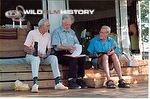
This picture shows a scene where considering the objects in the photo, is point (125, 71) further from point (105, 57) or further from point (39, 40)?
point (39, 40)

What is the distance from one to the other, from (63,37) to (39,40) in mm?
415

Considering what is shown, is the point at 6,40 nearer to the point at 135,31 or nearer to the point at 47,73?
the point at 47,73

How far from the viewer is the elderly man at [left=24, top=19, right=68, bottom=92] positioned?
5.93 m

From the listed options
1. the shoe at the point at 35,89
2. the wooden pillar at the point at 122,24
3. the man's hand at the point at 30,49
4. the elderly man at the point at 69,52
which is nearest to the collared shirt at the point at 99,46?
the elderly man at the point at 69,52

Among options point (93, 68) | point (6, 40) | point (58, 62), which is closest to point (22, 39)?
point (6, 40)

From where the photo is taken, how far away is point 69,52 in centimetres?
637

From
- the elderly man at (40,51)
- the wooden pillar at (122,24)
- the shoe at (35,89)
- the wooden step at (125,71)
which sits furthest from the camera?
the wooden pillar at (122,24)

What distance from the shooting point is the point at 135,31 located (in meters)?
8.40

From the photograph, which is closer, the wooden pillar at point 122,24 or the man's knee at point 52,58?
the man's knee at point 52,58

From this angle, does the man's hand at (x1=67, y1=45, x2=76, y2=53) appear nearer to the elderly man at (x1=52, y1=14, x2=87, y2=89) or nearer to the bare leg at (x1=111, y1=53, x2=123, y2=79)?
the elderly man at (x1=52, y1=14, x2=87, y2=89)

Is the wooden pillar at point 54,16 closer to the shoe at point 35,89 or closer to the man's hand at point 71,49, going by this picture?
the man's hand at point 71,49

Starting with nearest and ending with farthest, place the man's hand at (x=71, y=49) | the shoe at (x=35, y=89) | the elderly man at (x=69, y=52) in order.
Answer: the shoe at (x=35, y=89) < the elderly man at (x=69, y=52) < the man's hand at (x=71, y=49)

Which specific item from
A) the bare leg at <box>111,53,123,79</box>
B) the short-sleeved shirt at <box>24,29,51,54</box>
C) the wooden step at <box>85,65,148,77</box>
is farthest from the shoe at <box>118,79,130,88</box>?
the short-sleeved shirt at <box>24,29,51,54</box>

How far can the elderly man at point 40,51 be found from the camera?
5934 mm
